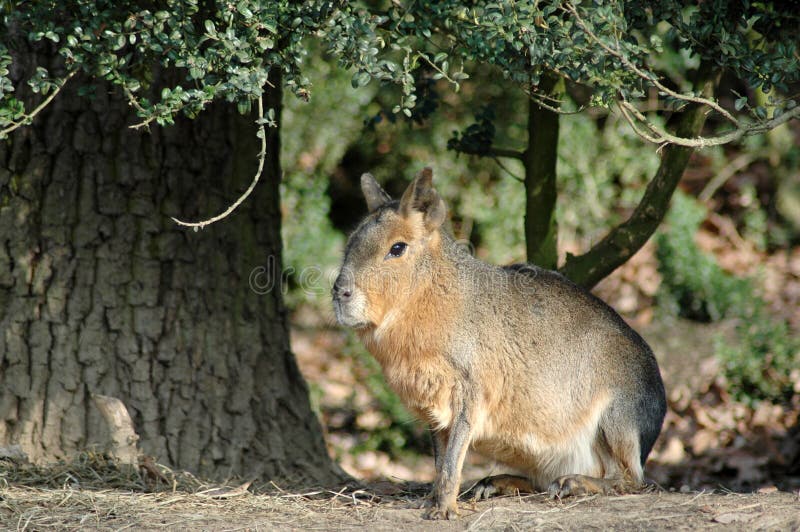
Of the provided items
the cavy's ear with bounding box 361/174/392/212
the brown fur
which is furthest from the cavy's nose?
the cavy's ear with bounding box 361/174/392/212

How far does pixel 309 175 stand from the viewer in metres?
9.44

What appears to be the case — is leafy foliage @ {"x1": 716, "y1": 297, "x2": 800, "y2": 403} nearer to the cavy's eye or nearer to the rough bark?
the rough bark

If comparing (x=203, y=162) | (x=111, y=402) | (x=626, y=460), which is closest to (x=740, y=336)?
(x=626, y=460)

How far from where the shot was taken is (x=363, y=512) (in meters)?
4.02

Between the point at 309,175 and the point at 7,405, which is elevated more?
the point at 309,175

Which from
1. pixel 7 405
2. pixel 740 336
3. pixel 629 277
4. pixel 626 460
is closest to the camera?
pixel 626 460

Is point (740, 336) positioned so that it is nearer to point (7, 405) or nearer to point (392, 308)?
point (392, 308)

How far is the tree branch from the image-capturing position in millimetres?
4719

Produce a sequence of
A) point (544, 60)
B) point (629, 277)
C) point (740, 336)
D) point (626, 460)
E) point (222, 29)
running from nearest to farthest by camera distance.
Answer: point (544, 60), point (222, 29), point (626, 460), point (740, 336), point (629, 277)

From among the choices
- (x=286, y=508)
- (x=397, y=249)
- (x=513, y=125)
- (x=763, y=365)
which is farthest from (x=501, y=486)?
(x=513, y=125)

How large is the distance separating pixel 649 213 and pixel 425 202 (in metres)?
1.39

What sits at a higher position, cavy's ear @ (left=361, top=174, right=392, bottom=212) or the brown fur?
cavy's ear @ (left=361, top=174, right=392, bottom=212)

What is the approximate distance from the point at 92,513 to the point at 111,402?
26.9 inches

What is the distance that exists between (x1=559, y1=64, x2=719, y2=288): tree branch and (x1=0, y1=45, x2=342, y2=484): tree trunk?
1884 millimetres
